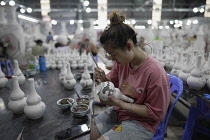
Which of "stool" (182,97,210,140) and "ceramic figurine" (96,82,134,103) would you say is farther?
"stool" (182,97,210,140)

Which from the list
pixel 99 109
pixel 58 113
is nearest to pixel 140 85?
pixel 58 113

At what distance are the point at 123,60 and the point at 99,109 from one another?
6.30 ft

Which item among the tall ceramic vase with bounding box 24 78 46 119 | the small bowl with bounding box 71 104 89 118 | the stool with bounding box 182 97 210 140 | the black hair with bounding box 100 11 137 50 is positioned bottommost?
the stool with bounding box 182 97 210 140

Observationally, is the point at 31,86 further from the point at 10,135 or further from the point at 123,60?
the point at 123,60

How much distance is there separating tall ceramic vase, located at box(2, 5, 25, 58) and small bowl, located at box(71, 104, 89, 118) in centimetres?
296

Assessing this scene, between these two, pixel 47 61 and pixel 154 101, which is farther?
pixel 47 61

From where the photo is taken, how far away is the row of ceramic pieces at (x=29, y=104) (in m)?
1.16

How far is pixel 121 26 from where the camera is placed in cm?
107

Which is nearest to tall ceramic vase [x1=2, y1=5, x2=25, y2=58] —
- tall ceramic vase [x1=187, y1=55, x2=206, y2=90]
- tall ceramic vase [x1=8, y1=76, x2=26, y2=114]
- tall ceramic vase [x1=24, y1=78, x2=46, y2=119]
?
tall ceramic vase [x1=8, y1=76, x2=26, y2=114]

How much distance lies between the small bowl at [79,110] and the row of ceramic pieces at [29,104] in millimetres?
251

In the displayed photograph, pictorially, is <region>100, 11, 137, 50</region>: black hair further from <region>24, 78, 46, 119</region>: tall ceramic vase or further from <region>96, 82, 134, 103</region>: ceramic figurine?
<region>24, 78, 46, 119</region>: tall ceramic vase

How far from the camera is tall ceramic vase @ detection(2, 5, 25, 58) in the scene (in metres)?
3.41

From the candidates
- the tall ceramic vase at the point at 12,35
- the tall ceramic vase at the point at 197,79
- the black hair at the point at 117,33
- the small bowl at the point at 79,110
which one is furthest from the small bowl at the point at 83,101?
the tall ceramic vase at the point at 12,35

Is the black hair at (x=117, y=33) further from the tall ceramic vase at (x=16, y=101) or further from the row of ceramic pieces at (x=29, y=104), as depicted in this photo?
the tall ceramic vase at (x=16, y=101)
